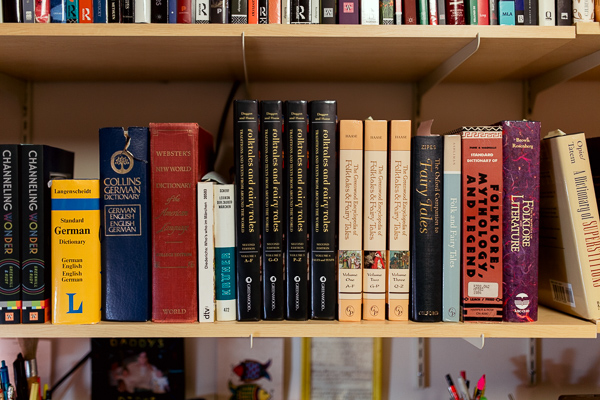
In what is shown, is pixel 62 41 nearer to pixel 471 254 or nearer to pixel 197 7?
pixel 197 7

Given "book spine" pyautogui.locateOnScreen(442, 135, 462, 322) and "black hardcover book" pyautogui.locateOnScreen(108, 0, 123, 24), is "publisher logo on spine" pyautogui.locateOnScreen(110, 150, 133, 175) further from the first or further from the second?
"book spine" pyautogui.locateOnScreen(442, 135, 462, 322)

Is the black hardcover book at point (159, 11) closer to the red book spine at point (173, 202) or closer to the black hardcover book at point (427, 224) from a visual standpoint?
the red book spine at point (173, 202)

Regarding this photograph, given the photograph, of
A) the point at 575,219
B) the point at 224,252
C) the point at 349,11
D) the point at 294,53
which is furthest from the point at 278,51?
the point at 575,219

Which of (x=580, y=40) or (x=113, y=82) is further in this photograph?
(x=113, y=82)

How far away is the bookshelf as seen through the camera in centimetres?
66

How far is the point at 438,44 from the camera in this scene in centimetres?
70

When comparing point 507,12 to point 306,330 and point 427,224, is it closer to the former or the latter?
point 427,224

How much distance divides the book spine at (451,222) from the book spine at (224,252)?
36 centimetres

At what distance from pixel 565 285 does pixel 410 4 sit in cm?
57

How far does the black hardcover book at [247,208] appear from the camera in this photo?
671 millimetres

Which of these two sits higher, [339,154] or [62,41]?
[62,41]

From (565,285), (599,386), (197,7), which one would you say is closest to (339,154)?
(197,7)

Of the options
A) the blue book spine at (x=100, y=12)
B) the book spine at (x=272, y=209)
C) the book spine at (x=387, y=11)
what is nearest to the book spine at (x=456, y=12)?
the book spine at (x=387, y=11)

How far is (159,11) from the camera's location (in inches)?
27.1
